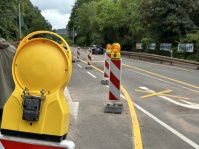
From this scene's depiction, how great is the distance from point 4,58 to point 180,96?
8.71 metres

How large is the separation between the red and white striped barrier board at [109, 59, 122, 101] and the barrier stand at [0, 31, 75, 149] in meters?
5.84

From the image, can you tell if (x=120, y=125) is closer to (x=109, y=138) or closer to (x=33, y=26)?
(x=109, y=138)

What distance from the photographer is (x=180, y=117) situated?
321 inches

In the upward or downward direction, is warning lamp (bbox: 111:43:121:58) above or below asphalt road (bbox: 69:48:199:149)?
above

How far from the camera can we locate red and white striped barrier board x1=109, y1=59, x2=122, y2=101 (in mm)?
8508

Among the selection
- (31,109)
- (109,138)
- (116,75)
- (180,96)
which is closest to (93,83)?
(180,96)

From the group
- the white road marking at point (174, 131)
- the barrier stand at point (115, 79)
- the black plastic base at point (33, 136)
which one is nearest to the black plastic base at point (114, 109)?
the barrier stand at point (115, 79)

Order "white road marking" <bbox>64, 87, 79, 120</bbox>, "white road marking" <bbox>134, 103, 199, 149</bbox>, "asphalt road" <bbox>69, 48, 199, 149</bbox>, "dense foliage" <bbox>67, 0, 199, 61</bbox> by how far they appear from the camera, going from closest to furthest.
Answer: "white road marking" <bbox>134, 103, 199, 149</bbox> → "asphalt road" <bbox>69, 48, 199, 149</bbox> → "white road marking" <bbox>64, 87, 79, 120</bbox> → "dense foliage" <bbox>67, 0, 199, 61</bbox>

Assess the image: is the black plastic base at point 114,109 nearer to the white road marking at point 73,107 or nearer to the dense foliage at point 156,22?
the white road marking at point 73,107

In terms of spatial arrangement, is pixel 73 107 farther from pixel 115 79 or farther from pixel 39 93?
pixel 39 93

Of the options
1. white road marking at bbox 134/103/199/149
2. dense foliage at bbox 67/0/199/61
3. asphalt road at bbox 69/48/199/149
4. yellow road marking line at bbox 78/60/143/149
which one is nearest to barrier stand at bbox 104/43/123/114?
yellow road marking line at bbox 78/60/143/149

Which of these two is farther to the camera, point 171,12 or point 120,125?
point 171,12

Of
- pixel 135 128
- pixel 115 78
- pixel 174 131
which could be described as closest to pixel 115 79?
pixel 115 78

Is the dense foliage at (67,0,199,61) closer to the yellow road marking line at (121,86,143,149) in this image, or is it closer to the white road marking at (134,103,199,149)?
the yellow road marking line at (121,86,143,149)
